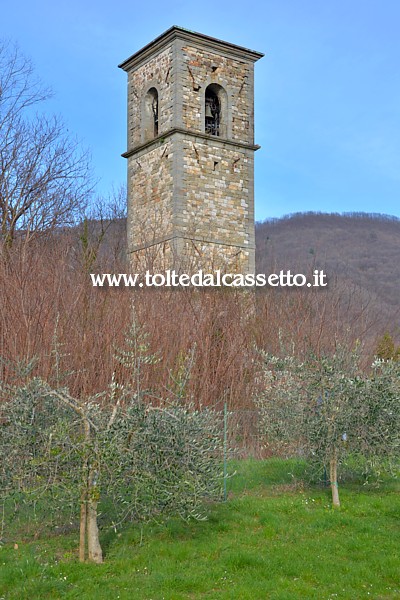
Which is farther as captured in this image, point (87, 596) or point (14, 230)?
point (14, 230)

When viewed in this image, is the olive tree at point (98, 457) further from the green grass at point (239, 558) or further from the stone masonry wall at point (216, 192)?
the stone masonry wall at point (216, 192)

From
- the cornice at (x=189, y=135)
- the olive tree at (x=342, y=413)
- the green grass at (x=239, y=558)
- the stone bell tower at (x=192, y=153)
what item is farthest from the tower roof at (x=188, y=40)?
the green grass at (x=239, y=558)

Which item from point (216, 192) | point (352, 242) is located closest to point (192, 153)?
point (216, 192)

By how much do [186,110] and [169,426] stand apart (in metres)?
15.0

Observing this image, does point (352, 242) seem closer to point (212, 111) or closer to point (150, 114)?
point (212, 111)

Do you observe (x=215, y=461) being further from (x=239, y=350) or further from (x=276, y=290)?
(x=276, y=290)

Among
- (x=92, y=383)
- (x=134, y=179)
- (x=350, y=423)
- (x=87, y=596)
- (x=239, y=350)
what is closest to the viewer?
(x=87, y=596)

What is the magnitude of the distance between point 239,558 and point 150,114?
17.6 m

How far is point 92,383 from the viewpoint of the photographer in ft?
42.2

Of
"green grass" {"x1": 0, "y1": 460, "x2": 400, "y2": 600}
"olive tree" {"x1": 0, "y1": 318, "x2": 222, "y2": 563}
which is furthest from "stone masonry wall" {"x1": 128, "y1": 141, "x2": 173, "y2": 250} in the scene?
"olive tree" {"x1": 0, "y1": 318, "x2": 222, "y2": 563}

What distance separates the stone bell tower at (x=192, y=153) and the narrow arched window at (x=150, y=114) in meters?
0.03

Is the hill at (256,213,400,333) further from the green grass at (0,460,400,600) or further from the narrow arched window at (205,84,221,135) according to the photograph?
the green grass at (0,460,400,600)

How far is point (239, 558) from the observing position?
658cm

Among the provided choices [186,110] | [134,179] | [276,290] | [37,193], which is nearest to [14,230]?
[37,193]
